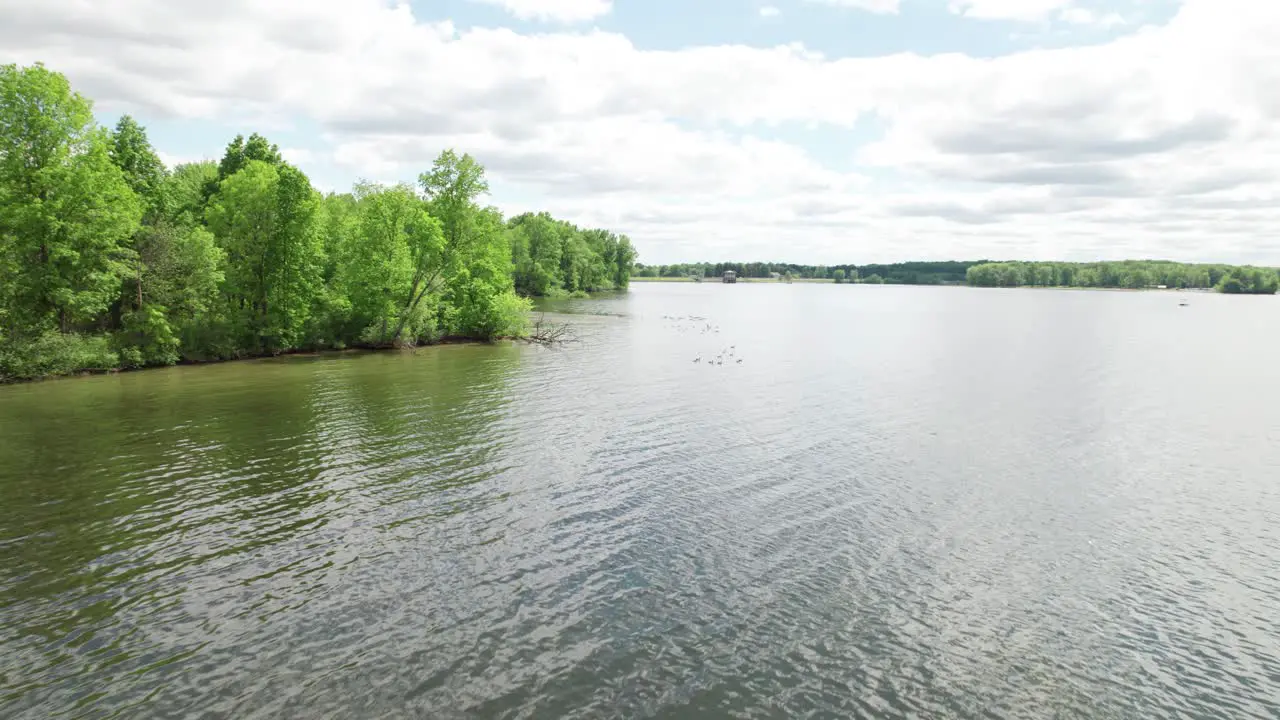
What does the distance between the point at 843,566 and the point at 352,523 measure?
14121 mm

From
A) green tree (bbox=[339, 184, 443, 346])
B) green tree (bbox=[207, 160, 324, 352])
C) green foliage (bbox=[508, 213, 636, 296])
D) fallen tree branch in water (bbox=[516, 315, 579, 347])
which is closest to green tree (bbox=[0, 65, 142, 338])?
green tree (bbox=[207, 160, 324, 352])

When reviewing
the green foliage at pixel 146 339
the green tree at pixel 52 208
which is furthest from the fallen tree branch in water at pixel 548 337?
the green tree at pixel 52 208

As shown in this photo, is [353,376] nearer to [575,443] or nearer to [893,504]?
[575,443]

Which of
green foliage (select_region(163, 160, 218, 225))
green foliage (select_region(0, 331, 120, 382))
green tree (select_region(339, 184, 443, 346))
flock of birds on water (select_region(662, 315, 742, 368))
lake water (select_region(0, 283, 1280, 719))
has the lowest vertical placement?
lake water (select_region(0, 283, 1280, 719))

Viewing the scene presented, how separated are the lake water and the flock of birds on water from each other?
19.4m

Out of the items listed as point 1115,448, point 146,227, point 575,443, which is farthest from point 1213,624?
point 146,227

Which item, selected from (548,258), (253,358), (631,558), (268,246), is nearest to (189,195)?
(268,246)

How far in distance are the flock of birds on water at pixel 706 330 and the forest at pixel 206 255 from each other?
22.8 m

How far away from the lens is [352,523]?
20.0m

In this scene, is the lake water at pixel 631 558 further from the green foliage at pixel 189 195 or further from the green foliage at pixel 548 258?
the green foliage at pixel 548 258

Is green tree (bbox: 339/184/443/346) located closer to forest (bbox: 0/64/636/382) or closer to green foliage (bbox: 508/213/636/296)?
forest (bbox: 0/64/636/382)

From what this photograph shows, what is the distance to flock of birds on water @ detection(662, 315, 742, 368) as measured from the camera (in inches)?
2306

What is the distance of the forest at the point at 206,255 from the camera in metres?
44.2

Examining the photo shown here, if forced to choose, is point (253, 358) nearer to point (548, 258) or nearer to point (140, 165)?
point (140, 165)
